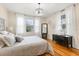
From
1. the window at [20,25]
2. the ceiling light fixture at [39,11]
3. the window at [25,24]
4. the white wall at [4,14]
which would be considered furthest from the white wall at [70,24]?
the white wall at [4,14]

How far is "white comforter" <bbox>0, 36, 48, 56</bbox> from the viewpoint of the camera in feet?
4.86

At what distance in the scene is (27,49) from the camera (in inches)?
68.6

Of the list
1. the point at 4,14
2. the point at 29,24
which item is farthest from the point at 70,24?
the point at 4,14

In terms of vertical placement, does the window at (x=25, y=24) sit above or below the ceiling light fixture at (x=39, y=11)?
below

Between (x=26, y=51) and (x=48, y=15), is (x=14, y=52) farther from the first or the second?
(x=48, y=15)

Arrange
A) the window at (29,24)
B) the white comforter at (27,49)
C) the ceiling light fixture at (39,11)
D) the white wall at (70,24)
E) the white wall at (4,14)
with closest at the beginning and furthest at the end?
1. the white comforter at (27,49)
2. the white wall at (4,14)
3. the window at (29,24)
4. the ceiling light fixture at (39,11)
5. the white wall at (70,24)

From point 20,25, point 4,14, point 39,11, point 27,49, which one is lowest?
point 27,49

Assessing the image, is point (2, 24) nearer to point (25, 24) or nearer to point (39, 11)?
point (25, 24)

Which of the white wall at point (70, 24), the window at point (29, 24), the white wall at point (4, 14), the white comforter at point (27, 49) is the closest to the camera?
the white comforter at point (27, 49)

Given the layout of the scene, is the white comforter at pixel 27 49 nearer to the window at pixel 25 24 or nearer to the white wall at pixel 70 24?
the window at pixel 25 24

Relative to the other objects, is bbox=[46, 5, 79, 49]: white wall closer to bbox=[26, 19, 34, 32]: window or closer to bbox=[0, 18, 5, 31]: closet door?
bbox=[26, 19, 34, 32]: window

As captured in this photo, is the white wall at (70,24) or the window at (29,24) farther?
the white wall at (70,24)

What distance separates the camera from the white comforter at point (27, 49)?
1480mm

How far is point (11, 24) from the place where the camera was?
196 centimetres
